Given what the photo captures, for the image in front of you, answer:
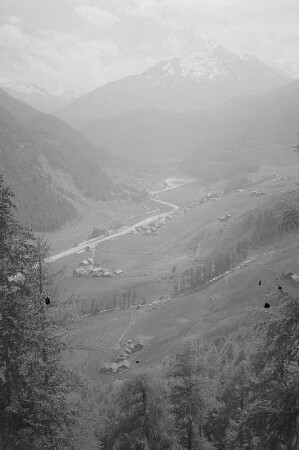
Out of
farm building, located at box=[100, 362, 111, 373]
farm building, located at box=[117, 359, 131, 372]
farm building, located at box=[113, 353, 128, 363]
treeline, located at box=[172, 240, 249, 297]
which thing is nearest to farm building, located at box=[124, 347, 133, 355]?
farm building, located at box=[113, 353, 128, 363]

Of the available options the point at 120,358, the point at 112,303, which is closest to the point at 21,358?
the point at 120,358

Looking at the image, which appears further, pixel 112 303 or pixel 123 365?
pixel 112 303

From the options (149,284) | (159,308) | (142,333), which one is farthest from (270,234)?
(142,333)

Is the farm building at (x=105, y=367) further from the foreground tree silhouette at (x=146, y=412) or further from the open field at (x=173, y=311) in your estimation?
the foreground tree silhouette at (x=146, y=412)

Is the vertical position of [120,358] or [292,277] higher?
[292,277]

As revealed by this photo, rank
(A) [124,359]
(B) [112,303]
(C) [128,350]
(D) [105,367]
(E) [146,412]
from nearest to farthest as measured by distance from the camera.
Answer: (E) [146,412]
(D) [105,367]
(A) [124,359]
(C) [128,350]
(B) [112,303]

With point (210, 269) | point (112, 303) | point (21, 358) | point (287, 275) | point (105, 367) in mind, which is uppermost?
point (21, 358)

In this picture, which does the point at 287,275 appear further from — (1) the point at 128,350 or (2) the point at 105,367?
(2) the point at 105,367
